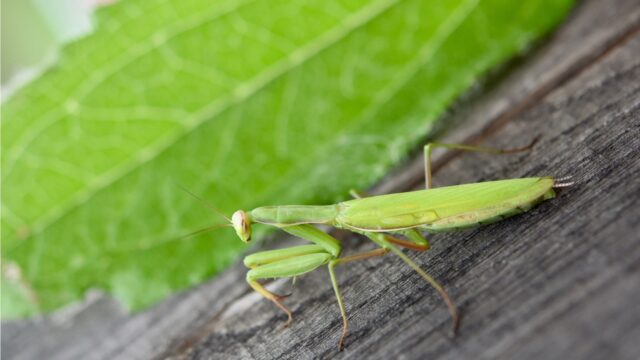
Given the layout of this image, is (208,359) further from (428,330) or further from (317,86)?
(317,86)

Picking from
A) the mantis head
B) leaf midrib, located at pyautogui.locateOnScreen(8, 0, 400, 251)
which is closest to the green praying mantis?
the mantis head

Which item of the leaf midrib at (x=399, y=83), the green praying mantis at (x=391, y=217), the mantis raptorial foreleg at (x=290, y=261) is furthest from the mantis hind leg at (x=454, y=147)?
the leaf midrib at (x=399, y=83)

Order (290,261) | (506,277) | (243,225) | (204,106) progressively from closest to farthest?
(506,277)
(290,261)
(243,225)
(204,106)

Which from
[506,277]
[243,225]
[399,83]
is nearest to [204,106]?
[243,225]


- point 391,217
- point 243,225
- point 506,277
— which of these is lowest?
point 506,277

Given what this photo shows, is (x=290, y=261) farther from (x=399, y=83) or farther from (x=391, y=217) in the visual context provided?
(x=399, y=83)

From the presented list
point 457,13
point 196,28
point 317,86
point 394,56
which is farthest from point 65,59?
point 457,13

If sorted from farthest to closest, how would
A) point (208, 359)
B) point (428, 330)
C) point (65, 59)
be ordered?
point (65, 59)
point (208, 359)
point (428, 330)
